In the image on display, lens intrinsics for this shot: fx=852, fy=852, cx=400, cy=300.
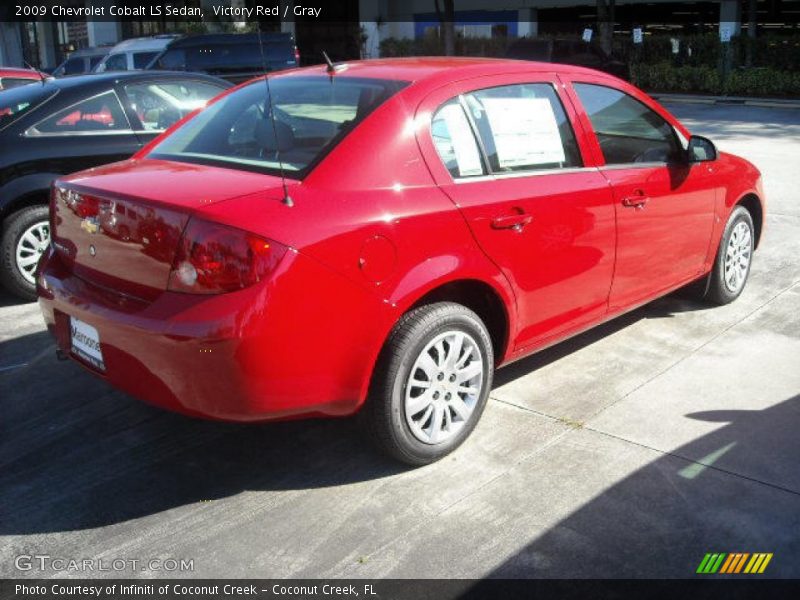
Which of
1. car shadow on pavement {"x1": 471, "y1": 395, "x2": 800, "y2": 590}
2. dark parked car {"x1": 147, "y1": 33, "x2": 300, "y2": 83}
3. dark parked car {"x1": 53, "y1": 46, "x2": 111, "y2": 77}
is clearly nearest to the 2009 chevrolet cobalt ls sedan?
car shadow on pavement {"x1": 471, "y1": 395, "x2": 800, "y2": 590}

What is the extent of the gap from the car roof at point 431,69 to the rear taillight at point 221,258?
1.20 meters

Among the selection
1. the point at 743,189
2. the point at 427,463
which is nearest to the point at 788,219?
the point at 743,189

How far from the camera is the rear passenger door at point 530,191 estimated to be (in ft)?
12.0

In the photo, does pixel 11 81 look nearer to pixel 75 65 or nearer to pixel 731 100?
pixel 75 65

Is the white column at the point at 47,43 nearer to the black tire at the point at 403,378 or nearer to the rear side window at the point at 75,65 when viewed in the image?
the rear side window at the point at 75,65

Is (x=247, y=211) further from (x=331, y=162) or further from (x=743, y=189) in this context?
(x=743, y=189)

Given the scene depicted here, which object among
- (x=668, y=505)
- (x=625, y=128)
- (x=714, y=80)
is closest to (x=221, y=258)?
(x=668, y=505)

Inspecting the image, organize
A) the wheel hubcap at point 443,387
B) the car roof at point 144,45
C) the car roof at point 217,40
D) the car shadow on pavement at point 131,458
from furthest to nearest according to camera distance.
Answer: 1. the car roof at point 144,45
2. the car roof at point 217,40
3. the wheel hubcap at point 443,387
4. the car shadow on pavement at point 131,458

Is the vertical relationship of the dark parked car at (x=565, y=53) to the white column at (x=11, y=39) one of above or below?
below

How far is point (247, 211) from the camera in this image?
3.06 metres

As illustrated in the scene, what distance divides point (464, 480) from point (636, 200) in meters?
1.84

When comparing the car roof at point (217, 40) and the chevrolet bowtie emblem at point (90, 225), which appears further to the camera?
the car roof at point (217, 40)

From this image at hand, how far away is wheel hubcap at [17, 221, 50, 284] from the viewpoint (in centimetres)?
589

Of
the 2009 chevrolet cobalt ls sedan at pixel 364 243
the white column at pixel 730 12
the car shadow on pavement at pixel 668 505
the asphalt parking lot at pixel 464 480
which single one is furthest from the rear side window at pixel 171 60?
the white column at pixel 730 12
